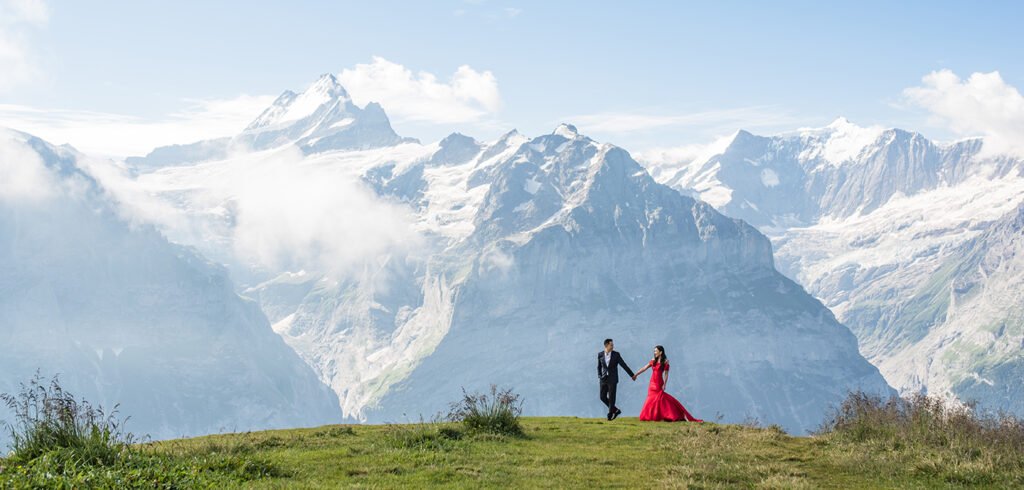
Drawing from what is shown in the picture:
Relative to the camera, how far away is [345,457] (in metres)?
23.7

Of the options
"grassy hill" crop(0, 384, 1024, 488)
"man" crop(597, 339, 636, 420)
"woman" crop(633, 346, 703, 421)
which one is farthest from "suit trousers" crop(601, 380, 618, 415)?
"grassy hill" crop(0, 384, 1024, 488)

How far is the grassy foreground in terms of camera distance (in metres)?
20.8

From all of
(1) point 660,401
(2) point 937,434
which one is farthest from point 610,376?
(2) point 937,434

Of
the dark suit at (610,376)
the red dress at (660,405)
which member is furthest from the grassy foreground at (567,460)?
the dark suit at (610,376)

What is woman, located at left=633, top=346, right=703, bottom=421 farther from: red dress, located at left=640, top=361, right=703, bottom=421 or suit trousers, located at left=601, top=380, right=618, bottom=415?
suit trousers, located at left=601, top=380, right=618, bottom=415

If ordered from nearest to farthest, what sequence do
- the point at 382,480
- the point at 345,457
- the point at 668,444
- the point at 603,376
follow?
the point at 382,480
the point at 345,457
the point at 668,444
the point at 603,376

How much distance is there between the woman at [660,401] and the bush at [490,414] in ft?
29.6

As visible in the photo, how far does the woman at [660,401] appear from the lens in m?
37.2

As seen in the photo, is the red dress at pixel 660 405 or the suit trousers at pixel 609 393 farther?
the suit trousers at pixel 609 393

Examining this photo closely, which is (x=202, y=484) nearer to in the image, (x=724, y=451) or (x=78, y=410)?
(x=78, y=410)

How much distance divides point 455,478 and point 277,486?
4283mm

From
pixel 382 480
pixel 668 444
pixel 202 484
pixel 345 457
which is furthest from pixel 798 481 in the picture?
pixel 202 484

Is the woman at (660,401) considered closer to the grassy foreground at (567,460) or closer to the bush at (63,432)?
the grassy foreground at (567,460)

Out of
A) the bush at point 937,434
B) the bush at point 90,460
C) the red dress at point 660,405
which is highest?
the bush at point 90,460
